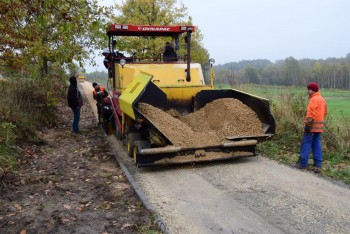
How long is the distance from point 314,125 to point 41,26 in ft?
16.5

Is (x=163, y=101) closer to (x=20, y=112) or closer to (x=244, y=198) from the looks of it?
(x=244, y=198)

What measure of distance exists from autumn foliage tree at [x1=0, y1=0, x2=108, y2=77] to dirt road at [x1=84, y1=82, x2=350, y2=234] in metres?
2.54

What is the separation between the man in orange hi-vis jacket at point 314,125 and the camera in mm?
6664

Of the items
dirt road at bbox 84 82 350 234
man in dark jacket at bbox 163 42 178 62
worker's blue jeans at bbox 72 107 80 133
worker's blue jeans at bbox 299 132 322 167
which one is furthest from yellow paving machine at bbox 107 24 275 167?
worker's blue jeans at bbox 72 107 80 133

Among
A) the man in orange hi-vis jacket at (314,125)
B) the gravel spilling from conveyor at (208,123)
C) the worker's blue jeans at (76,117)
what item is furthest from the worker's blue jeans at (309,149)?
the worker's blue jeans at (76,117)

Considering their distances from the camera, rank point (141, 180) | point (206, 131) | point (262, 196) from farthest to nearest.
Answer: point (206, 131) < point (141, 180) < point (262, 196)

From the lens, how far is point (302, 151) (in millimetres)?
6824

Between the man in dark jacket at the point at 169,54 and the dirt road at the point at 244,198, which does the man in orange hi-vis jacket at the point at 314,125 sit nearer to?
the dirt road at the point at 244,198

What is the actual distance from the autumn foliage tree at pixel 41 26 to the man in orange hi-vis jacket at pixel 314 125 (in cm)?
395

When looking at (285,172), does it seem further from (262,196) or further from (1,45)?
(1,45)

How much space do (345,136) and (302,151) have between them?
1.78 m

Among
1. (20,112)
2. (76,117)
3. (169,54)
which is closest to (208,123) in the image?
(169,54)

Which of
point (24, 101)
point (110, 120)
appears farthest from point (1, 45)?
point (110, 120)

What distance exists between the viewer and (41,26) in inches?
149
